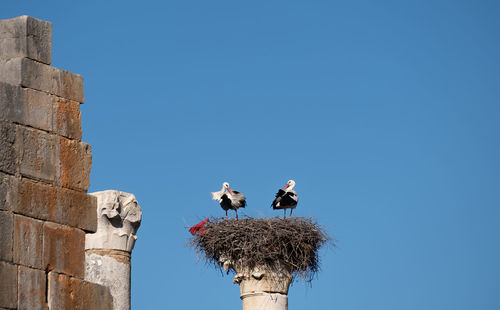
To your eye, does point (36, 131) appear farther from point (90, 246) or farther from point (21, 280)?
point (90, 246)

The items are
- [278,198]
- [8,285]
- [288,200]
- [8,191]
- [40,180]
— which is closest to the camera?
[8,285]

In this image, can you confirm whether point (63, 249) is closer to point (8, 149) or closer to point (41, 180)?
point (41, 180)

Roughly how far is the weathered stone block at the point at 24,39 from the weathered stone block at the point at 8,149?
2.41 feet

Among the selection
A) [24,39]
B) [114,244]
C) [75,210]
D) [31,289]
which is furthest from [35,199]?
[114,244]

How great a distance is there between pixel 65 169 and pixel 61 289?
3.33 feet

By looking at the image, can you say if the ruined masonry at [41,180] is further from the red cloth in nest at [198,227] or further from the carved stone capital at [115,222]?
the red cloth in nest at [198,227]

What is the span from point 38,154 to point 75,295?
119 centimetres

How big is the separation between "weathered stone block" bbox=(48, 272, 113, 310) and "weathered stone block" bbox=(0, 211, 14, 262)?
491 mm

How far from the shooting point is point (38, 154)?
9594 mm

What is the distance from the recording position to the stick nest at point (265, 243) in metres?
17.5

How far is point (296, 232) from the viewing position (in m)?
17.9

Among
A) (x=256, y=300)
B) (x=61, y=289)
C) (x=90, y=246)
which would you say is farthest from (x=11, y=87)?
(x=256, y=300)

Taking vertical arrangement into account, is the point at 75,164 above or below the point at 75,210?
above

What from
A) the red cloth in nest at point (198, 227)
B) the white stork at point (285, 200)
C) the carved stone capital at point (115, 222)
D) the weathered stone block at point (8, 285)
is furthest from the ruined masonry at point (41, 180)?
the white stork at point (285, 200)
